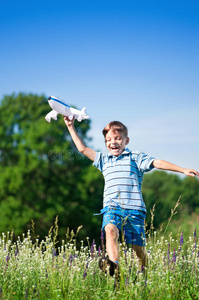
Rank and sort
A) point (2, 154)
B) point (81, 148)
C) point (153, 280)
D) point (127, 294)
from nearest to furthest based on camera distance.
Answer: point (127, 294) → point (153, 280) → point (81, 148) → point (2, 154)

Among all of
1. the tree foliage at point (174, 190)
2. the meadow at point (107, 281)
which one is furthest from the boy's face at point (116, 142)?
the tree foliage at point (174, 190)

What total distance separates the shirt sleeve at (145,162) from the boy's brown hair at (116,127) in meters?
0.42

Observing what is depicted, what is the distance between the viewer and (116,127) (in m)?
5.34

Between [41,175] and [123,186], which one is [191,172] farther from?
[41,175]

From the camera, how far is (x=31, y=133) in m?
20.8

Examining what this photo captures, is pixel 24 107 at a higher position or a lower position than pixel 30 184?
higher

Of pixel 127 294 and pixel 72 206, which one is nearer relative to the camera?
pixel 127 294

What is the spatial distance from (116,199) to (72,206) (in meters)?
16.3

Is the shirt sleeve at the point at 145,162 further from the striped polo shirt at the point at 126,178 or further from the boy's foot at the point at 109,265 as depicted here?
→ the boy's foot at the point at 109,265

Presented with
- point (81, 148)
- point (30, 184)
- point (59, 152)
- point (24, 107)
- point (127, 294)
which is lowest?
point (127, 294)

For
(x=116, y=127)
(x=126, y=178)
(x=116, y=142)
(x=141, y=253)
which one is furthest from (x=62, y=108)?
(x=141, y=253)

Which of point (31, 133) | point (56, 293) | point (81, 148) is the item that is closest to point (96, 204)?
point (31, 133)

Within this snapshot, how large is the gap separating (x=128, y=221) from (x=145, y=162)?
0.80 meters

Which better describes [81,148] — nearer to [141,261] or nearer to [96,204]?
[141,261]
